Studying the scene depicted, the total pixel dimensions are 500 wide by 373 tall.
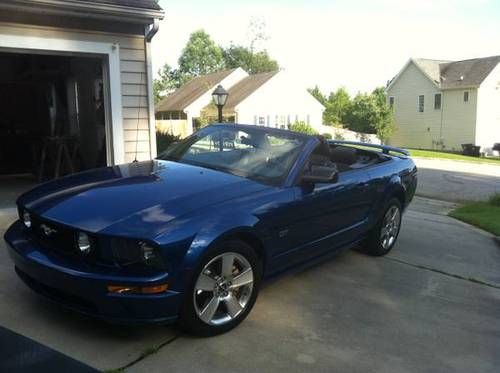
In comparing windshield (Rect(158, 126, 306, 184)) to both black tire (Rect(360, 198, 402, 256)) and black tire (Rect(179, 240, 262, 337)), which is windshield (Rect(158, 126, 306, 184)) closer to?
black tire (Rect(179, 240, 262, 337))

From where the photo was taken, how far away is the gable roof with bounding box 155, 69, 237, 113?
4236 centimetres

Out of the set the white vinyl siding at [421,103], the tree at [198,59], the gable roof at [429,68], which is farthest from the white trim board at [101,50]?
the tree at [198,59]

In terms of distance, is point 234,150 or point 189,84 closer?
point 234,150

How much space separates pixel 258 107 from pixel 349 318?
3476 centimetres

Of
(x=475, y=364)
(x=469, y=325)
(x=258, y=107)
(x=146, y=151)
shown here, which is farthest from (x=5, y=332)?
(x=258, y=107)

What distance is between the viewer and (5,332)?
3418 mm

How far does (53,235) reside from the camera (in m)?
3.42

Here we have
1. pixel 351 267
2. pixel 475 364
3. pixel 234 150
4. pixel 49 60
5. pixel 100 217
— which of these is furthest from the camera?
pixel 49 60

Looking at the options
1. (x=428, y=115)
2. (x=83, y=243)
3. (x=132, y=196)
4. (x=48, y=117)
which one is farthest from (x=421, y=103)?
(x=83, y=243)

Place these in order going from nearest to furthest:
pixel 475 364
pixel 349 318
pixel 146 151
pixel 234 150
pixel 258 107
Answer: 1. pixel 475 364
2. pixel 349 318
3. pixel 234 150
4. pixel 146 151
5. pixel 258 107

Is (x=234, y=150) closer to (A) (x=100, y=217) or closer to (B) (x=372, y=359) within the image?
(A) (x=100, y=217)

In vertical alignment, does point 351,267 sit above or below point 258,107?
below

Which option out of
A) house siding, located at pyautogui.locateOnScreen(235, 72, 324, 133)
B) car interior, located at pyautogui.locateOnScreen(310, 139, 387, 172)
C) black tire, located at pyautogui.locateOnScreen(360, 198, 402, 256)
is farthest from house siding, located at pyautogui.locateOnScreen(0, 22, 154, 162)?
house siding, located at pyautogui.locateOnScreen(235, 72, 324, 133)

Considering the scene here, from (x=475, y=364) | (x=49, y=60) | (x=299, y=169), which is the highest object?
(x=49, y=60)
